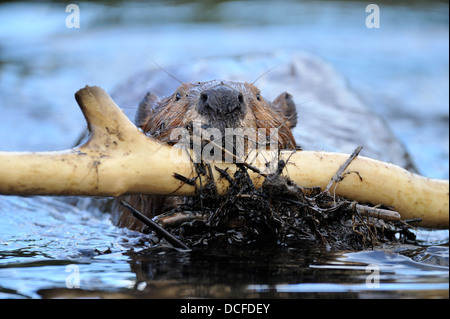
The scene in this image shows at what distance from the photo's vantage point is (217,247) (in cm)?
278

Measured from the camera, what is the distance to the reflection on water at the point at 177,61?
7.72 ft

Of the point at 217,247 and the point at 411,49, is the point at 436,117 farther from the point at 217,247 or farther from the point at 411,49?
the point at 217,247

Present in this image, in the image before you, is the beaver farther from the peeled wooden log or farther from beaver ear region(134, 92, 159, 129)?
the peeled wooden log

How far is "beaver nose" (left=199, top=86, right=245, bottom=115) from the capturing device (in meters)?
2.78

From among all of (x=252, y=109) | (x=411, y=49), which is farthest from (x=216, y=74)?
(x=411, y=49)

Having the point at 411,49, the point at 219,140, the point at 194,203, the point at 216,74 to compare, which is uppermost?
the point at 411,49

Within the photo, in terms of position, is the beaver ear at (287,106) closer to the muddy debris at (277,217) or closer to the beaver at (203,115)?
the beaver at (203,115)

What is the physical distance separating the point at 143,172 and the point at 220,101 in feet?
1.63

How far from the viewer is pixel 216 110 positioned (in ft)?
9.11

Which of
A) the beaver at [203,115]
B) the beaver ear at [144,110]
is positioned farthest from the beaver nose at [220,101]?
the beaver ear at [144,110]

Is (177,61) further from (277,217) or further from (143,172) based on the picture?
(143,172)

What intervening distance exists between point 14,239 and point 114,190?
1037mm

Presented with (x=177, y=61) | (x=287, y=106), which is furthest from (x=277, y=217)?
(x=177, y=61)

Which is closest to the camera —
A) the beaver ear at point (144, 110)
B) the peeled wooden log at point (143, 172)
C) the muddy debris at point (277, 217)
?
the peeled wooden log at point (143, 172)
